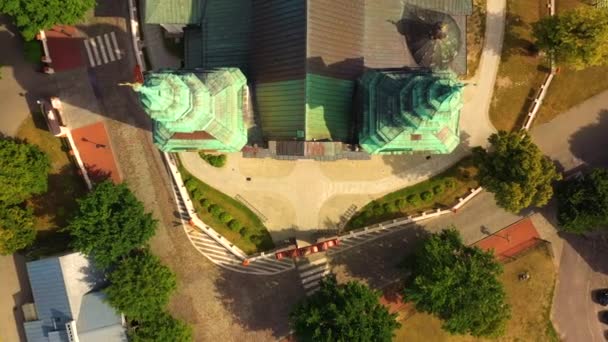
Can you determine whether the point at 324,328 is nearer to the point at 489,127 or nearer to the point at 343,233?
the point at 343,233

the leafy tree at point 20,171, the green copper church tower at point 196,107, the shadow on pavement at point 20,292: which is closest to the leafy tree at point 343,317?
the green copper church tower at point 196,107

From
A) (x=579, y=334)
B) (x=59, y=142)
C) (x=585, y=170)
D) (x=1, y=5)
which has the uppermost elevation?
(x=1, y=5)

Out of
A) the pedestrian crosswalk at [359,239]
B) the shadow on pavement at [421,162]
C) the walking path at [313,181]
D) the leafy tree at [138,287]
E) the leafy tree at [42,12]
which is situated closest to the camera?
the leafy tree at [42,12]

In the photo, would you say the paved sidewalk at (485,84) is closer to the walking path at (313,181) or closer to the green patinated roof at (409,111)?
the walking path at (313,181)

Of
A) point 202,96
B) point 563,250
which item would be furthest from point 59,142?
point 563,250

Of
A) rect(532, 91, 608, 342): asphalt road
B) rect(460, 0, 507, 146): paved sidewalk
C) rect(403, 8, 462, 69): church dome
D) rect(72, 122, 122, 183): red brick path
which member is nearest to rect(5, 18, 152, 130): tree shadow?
rect(72, 122, 122, 183): red brick path

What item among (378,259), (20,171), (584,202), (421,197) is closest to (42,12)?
(20,171)

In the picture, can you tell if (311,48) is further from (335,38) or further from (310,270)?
(310,270)
